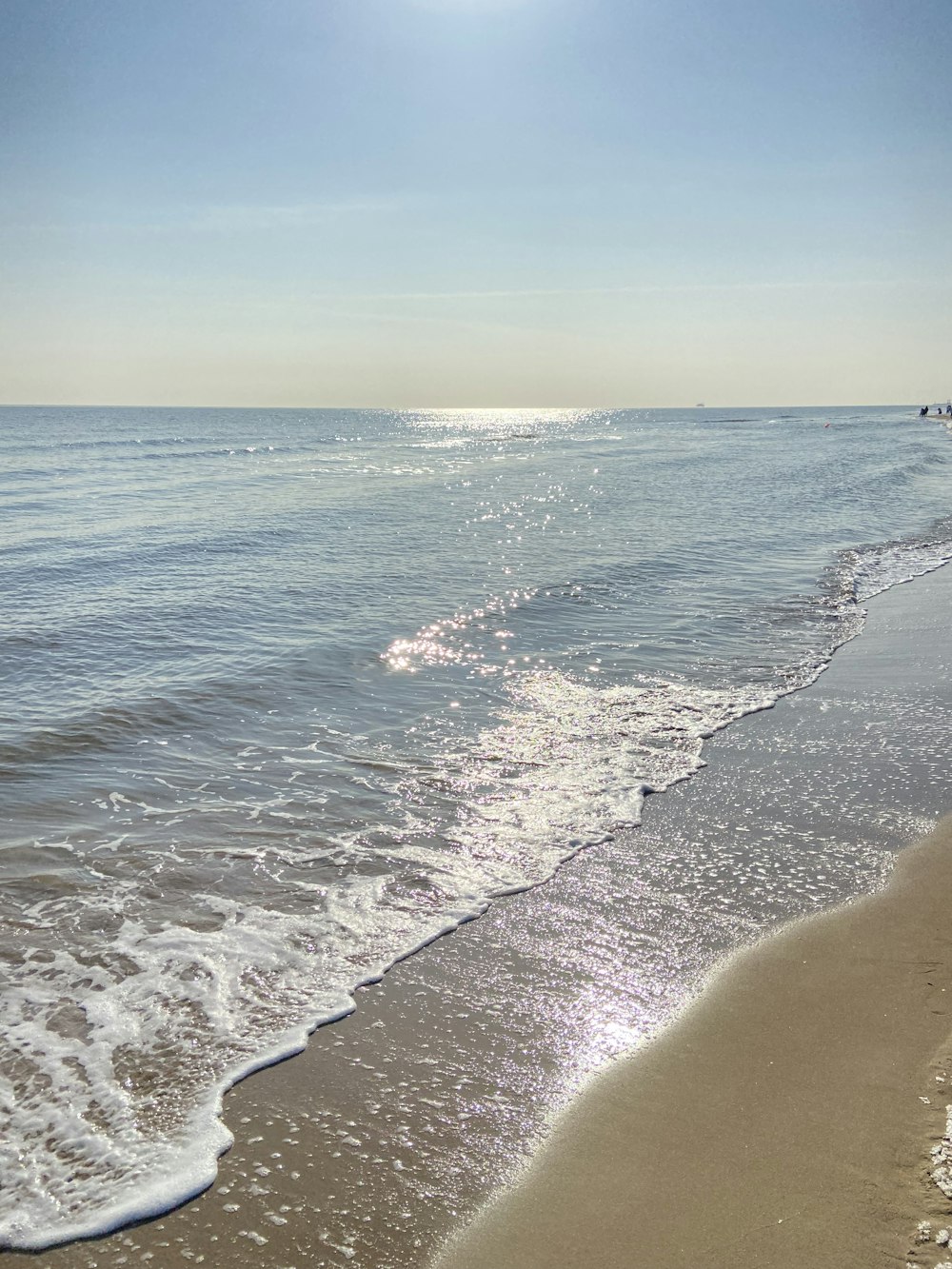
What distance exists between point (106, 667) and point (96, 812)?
527 centimetres

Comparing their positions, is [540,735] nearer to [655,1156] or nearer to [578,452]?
[655,1156]

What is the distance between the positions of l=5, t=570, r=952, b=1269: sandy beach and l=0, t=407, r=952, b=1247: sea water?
15.7 inches

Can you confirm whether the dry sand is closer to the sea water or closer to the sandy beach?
the sandy beach

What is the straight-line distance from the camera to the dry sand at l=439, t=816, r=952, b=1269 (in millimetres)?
3572

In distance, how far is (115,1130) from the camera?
438cm

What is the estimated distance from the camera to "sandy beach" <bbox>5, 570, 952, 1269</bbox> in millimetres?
3654

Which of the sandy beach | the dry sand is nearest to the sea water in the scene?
the sandy beach

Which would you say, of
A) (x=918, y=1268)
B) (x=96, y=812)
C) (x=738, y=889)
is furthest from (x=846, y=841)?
(x=96, y=812)

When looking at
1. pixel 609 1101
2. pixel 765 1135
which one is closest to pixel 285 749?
pixel 609 1101

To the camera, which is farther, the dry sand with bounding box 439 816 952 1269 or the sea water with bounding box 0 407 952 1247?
the sea water with bounding box 0 407 952 1247

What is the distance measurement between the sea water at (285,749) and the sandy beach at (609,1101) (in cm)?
40

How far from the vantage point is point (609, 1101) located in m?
4.47

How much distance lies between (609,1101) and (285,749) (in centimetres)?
635

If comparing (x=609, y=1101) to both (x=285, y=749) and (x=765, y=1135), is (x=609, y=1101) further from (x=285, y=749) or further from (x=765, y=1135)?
(x=285, y=749)
